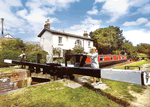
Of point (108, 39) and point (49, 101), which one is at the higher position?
point (108, 39)

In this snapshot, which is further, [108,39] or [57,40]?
[108,39]

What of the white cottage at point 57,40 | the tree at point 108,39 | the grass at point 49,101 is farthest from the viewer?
the tree at point 108,39

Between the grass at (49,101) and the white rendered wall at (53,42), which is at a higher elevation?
the white rendered wall at (53,42)

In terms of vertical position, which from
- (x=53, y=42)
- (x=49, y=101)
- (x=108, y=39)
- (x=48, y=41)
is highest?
(x=108, y=39)

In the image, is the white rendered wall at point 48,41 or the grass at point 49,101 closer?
the grass at point 49,101

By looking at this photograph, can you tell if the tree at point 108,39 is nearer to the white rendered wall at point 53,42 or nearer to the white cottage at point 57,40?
the white cottage at point 57,40

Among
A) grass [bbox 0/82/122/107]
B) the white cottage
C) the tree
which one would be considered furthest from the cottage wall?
grass [bbox 0/82/122/107]

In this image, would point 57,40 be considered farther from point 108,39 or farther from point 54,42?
point 108,39

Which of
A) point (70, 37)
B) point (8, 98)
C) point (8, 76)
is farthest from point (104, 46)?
point (8, 98)

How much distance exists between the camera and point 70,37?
1598 centimetres

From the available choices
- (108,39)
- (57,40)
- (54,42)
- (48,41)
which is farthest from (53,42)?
(108,39)

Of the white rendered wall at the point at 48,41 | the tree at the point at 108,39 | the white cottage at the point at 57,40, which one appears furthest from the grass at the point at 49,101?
the tree at the point at 108,39

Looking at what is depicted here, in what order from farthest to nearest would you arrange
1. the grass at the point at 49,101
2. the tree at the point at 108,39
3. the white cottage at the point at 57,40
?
the tree at the point at 108,39 < the white cottage at the point at 57,40 < the grass at the point at 49,101

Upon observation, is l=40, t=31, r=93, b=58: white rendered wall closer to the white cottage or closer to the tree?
the white cottage
